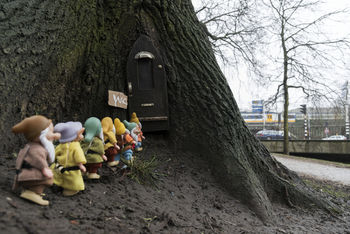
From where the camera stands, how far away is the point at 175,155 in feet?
12.5

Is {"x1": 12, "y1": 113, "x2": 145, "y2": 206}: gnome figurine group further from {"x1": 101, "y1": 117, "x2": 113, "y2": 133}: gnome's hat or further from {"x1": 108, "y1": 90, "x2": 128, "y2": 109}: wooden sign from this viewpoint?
{"x1": 108, "y1": 90, "x2": 128, "y2": 109}: wooden sign

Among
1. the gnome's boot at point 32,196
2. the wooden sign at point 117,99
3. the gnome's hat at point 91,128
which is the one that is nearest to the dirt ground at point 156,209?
the gnome's boot at point 32,196

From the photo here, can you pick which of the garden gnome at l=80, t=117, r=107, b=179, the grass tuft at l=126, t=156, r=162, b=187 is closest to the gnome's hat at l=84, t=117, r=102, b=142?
the garden gnome at l=80, t=117, r=107, b=179

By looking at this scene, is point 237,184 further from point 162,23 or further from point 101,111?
point 162,23

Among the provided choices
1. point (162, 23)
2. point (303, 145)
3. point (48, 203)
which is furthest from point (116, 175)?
point (303, 145)

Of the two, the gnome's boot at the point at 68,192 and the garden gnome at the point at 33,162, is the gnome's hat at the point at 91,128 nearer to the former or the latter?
the gnome's boot at the point at 68,192

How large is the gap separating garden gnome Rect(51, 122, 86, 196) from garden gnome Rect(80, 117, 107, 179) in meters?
0.25

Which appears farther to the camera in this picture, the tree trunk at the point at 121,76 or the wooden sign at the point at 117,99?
the wooden sign at the point at 117,99

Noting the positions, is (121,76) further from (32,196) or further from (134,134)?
(32,196)

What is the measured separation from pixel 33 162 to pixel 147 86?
216 centimetres

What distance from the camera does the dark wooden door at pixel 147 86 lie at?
3811 mm

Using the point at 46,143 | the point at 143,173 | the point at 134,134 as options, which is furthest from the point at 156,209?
the point at 46,143

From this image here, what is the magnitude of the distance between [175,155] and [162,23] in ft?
5.93

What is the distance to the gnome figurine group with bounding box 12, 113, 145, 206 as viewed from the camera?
194cm
